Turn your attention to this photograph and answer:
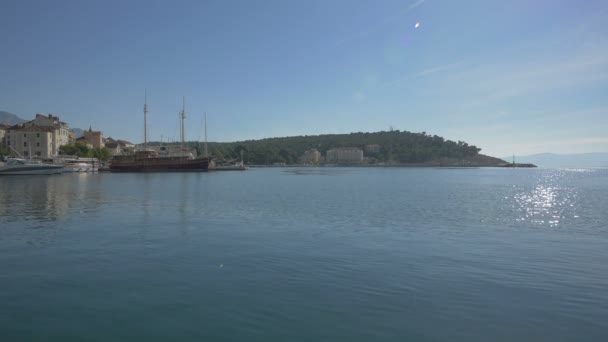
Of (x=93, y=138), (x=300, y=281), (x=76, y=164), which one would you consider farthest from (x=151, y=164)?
(x=300, y=281)

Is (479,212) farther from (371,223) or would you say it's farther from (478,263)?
(478,263)

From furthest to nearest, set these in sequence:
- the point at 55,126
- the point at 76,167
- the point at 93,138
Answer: the point at 93,138 < the point at 55,126 < the point at 76,167

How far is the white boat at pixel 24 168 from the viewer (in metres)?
76.2

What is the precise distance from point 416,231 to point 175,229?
38.3 ft

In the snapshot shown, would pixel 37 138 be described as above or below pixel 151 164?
above

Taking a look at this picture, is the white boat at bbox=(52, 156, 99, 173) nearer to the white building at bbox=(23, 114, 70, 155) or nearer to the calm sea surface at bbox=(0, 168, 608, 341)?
the white building at bbox=(23, 114, 70, 155)

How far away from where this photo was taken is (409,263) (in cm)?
1312

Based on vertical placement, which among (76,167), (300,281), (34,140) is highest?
(34,140)

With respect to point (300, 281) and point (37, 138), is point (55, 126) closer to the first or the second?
point (37, 138)

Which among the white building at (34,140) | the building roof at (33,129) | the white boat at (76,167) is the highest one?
the building roof at (33,129)

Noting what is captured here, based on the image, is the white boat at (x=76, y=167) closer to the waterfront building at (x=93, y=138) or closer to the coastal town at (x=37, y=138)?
the coastal town at (x=37, y=138)

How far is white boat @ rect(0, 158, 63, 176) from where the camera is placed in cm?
7619

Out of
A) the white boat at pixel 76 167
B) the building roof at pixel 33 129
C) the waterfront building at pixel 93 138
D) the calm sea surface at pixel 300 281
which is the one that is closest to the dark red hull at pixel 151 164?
the white boat at pixel 76 167

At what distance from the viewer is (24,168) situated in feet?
253
